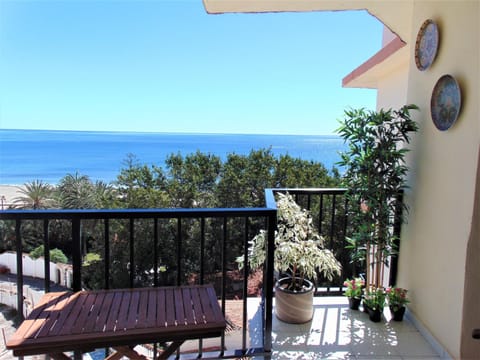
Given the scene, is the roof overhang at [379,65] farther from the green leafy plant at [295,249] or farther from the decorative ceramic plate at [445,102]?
the green leafy plant at [295,249]

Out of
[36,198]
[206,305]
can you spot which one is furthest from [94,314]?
[36,198]

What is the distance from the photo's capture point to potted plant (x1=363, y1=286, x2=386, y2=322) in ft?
7.89

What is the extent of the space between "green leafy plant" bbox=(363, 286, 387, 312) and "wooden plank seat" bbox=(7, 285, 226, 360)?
1.41 meters

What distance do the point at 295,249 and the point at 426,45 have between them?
5.68ft

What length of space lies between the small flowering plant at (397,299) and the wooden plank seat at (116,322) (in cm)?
152

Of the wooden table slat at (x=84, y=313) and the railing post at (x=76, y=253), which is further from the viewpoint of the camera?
the railing post at (x=76, y=253)

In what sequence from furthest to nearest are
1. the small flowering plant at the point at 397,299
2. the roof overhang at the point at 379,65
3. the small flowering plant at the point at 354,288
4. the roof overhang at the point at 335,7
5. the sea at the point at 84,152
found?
the sea at the point at 84,152
the roof overhang at the point at 379,65
the roof overhang at the point at 335,7
the small flowering plant at the point at 354,288
the small flowering plant at the point at 397,299

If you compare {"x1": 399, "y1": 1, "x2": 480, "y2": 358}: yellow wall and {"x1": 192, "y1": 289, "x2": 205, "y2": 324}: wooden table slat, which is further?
{"x1": 399, "y1": 1, "x2": 480, "y2": 358}: yellow wall

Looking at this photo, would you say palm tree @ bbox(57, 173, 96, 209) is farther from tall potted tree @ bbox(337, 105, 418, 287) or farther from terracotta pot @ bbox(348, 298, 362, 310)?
tall potted tree @ bbox(337, 105, 418, 287)

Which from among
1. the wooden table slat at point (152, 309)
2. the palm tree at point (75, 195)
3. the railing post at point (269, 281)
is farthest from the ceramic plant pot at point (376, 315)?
the palm tree at point (75, 195)

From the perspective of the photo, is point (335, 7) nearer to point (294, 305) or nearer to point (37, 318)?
point (294, 305)

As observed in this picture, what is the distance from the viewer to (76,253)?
177cm

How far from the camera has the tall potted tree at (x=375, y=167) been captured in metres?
2.37

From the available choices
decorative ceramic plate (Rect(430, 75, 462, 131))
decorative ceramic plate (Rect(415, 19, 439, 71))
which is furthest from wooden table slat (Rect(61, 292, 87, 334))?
decorative ceramic plate (Rect(415, 19, 439, 71))
